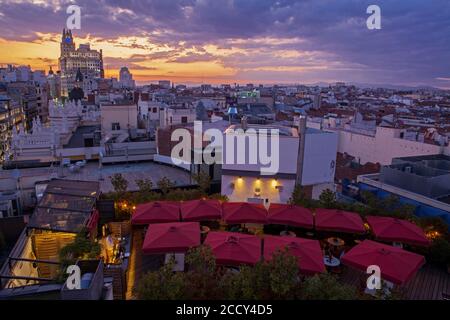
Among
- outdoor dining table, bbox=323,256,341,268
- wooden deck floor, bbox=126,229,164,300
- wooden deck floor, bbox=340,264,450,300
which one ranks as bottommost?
wooden deck floor, bbox=340,264,450,300

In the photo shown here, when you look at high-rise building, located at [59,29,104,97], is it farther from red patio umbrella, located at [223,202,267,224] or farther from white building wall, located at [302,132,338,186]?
red patio umbrella, located at [223,202,267,224]

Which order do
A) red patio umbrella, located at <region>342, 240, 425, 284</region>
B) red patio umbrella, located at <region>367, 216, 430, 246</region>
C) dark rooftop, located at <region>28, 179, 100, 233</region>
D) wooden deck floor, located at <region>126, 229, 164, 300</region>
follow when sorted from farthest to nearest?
red patio umbrella, located at <region>367, 216, 430, 246</region> → dark rooftop, located at <region>28, 179, 100, 233</region> → wooden deck floor, located at <region>126, 229, 164, 300</region> → red patio umbrella, located at <region>342, 240, 425, 284</region>

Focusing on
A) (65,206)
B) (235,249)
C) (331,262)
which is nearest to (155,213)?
(65,206)

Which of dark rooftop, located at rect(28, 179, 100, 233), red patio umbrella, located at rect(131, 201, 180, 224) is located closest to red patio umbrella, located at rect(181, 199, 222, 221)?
red patio umbrella, located at rect(131, 201, 180, 224)
